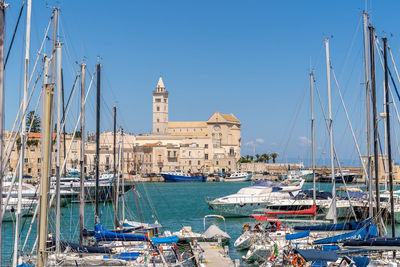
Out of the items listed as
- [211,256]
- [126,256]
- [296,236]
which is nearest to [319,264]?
[296,236]

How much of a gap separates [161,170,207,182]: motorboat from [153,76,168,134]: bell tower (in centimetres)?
3494

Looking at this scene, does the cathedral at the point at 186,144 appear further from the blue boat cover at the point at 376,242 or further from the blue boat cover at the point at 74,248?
the blue boat cover at the point at 376,242

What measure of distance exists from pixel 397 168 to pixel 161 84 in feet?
250

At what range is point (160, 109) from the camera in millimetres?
144750

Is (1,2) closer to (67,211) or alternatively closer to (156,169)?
(67,211)

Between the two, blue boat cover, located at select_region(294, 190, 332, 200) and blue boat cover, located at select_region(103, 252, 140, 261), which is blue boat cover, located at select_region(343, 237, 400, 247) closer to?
blue boat cover, located at select_region(103, 252, 140, 261)

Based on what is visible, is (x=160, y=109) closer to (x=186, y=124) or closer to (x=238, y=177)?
(x=186, y=124)

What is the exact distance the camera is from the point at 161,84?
484ft

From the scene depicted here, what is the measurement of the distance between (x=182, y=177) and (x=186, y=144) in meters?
17.0

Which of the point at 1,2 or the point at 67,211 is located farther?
the point at 67,211

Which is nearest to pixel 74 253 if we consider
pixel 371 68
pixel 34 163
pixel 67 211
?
pixel 371 68

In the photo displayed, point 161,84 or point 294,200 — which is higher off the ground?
point 161,84

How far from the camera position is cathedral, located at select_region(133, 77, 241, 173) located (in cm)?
11512

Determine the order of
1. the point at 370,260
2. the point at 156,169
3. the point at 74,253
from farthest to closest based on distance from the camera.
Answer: the point at 156,169
the point at 74,253
the point at 370,260
